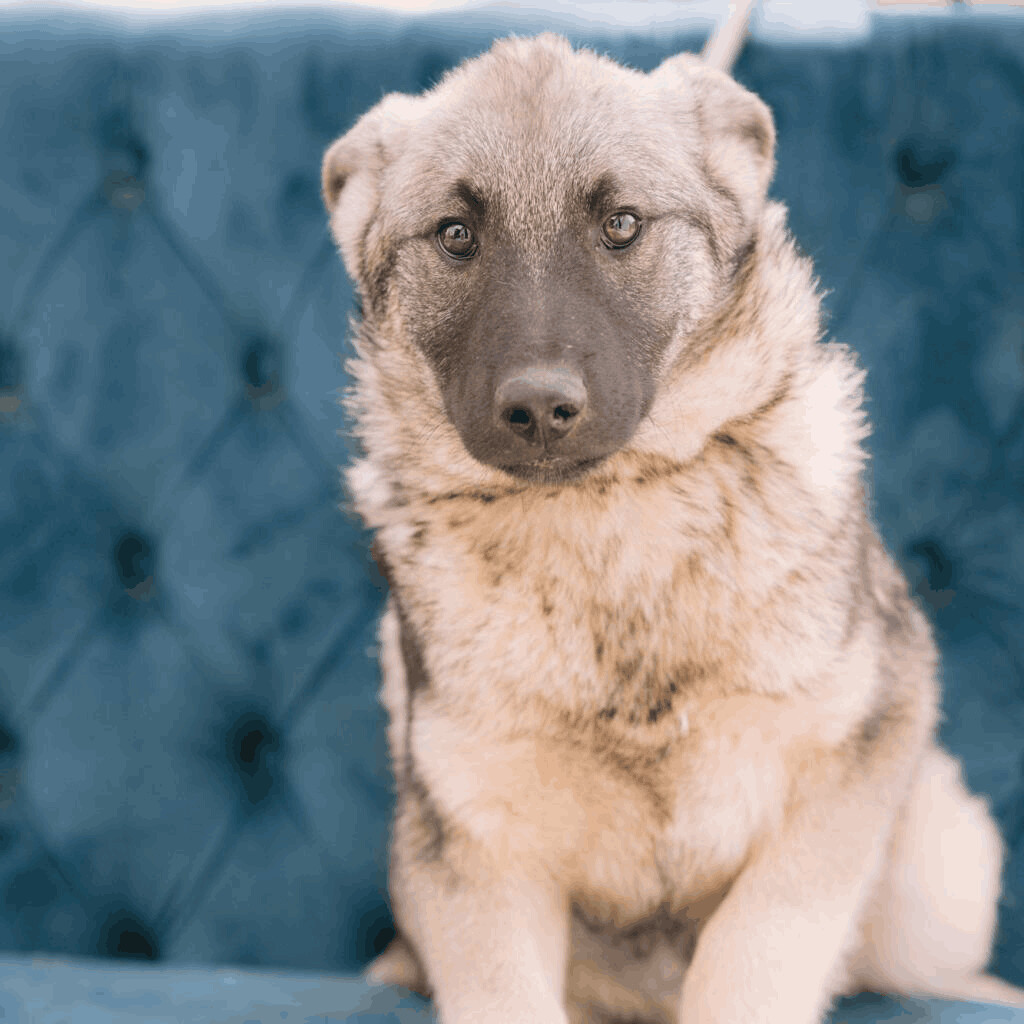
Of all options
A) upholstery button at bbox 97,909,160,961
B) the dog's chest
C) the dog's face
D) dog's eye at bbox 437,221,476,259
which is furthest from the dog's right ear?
upholstery button at bbox 97,909,160,961

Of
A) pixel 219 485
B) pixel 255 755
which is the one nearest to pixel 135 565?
pixel 219 485

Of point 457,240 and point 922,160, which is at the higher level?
point 922,160

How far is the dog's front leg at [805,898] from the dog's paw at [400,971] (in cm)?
36

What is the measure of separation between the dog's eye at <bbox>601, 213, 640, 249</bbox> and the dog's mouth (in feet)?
0.73

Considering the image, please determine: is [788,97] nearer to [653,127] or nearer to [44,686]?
[653,127]

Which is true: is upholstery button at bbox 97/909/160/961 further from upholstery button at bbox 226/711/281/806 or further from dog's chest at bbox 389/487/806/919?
dog's chest at bbox 389/487/806/919

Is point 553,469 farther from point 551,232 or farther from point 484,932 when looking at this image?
point 484,932

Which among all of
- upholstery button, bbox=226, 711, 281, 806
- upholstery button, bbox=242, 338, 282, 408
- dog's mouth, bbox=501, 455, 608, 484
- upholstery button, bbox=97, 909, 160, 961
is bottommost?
upholstery button, bbox=97, 909, 160, 961

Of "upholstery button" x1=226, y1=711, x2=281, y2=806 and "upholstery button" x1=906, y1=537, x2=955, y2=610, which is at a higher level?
"upholstery button" x1=906, y1=537, x2=955, y2=610

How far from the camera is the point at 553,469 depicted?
3.17ft

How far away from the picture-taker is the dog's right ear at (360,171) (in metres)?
1.17

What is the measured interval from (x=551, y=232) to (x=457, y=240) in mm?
109

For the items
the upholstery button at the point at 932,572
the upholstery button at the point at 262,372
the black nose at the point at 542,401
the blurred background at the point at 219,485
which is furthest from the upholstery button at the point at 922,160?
the upholstery button at the point at 262,372

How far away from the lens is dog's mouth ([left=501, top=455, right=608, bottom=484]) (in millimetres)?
955
